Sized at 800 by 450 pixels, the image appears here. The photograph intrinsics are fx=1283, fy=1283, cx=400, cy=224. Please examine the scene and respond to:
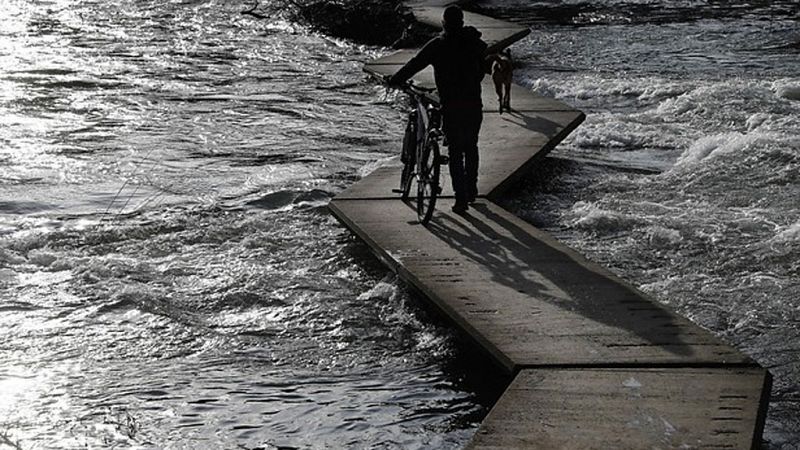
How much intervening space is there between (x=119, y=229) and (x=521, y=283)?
4.73 metres

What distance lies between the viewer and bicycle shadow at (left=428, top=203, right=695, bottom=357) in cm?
865

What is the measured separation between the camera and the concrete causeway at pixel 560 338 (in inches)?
280

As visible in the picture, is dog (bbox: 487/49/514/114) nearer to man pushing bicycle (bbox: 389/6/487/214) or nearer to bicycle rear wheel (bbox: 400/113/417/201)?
bicycle rear wheel (bbox: 400/113/417/201)

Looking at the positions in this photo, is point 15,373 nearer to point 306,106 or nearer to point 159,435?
point 159,435

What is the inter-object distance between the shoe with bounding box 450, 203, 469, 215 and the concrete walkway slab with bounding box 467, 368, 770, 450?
A: 3940 mm

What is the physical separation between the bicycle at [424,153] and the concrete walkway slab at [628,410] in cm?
350

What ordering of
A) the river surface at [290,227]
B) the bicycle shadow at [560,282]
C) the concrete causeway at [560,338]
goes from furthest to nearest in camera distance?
the bicycle shadow at [560,282]
the river surface at [290,227]
the concrete causeway at [560,338]

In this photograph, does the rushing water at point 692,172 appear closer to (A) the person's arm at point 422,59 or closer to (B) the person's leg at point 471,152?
(B) the person's leg at point 471,152

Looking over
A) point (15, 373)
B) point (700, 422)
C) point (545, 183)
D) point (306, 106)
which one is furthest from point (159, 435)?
point (306, 106)

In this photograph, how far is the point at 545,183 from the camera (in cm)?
1488

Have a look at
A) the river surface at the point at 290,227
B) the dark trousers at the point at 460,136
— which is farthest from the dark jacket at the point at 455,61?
the river surface at the point at 290,227

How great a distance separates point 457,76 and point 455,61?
15 centimetres

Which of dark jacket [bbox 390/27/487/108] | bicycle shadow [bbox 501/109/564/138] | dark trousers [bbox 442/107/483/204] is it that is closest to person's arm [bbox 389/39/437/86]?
dark jacket [bbox 390/27/487/108]

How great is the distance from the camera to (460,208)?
1177 centimetres
